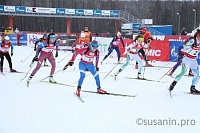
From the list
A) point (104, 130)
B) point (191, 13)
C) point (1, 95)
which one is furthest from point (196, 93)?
point (191, 13)

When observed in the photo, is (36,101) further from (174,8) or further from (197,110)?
(174,8)

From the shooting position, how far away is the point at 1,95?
24.3 ft

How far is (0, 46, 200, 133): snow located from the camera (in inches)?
193

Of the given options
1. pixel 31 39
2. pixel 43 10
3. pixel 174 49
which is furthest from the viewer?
pixel 43 10

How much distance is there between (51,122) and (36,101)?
1.81m

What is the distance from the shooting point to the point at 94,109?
6.14m

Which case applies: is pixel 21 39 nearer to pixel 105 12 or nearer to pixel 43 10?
pixel 43 10

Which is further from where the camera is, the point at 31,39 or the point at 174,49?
the point at 31,39

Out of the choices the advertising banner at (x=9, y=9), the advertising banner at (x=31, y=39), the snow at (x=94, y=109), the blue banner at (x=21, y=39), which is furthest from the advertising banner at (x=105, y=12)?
the snow at (x=94, y=109)

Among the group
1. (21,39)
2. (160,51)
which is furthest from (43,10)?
(160,51)

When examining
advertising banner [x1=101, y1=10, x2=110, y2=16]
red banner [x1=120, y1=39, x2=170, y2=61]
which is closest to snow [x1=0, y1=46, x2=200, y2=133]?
red banner [x1=120, y1=39, x2=170, y2=61]

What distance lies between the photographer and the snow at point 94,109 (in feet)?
Result: 16.1

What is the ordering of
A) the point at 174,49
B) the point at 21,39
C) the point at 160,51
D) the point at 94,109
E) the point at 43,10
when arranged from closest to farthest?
the point at 94,109
the point at 174,49
the point at 160,51
the point at 21,39
the point at 43,10

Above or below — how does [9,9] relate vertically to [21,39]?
above
